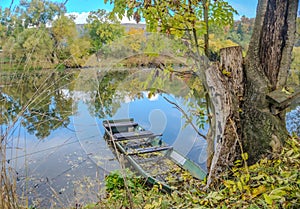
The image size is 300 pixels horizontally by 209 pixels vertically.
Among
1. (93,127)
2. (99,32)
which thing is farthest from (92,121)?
(99,32)

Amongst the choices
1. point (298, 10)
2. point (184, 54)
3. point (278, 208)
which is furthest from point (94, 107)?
point (278, 208)

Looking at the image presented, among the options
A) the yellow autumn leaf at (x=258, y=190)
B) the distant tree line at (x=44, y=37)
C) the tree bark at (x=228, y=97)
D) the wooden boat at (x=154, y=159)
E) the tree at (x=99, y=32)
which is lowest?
the wooden boat at (x=154, y=159)

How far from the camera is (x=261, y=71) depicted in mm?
1582

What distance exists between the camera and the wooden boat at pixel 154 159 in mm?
2738

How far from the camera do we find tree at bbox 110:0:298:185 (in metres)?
1.54

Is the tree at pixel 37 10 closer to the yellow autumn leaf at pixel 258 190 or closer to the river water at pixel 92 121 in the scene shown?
the river water at pixel 92 121

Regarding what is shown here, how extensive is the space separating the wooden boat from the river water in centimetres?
22

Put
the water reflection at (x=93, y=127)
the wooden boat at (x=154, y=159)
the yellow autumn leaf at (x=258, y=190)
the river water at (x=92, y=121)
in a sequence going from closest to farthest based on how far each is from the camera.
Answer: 1. the yellow autumn leaf at (x=258, y=190)
2. the river water at (x=92, y=121)
3. the water reflection at (x=93, y=127)
4. the wooden boat at (x=154, y=159)

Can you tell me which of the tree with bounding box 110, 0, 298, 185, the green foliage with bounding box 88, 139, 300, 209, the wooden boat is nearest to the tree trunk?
the tree with bounding box 110, 0, 298, 185

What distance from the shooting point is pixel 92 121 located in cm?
368

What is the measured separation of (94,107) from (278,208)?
3117 millimetres

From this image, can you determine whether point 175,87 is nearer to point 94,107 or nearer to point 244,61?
point 244,61

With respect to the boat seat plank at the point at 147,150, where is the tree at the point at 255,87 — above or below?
above

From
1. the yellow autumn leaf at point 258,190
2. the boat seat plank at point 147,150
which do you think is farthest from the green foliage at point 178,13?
the boat seat plank at point 147,150
